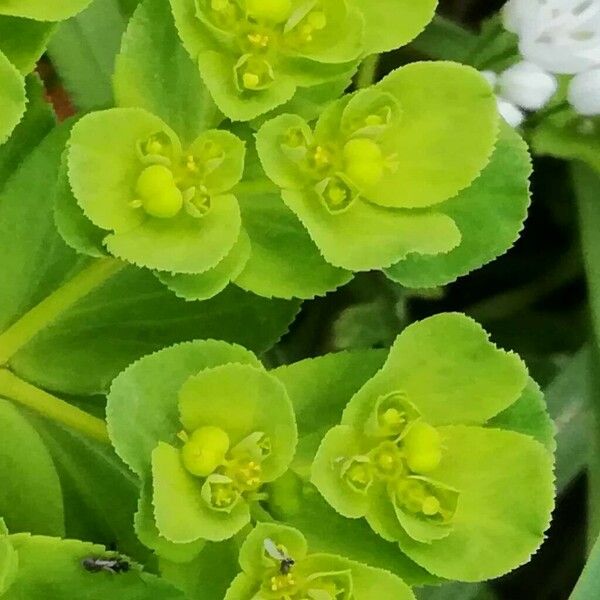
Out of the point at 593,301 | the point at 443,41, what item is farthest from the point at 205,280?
the point at 443,41

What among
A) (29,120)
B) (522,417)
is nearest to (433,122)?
(522,417)

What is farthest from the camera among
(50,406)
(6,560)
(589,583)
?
(589,583)

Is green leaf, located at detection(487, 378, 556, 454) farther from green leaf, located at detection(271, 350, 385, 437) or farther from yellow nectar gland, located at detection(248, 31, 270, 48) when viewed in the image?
yellow nectar gland, located at detection(248, 31, 270, 48)

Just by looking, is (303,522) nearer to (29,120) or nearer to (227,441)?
(227,441)

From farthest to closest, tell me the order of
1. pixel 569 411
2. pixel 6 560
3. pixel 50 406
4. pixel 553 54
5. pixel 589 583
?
pixel 569 411 < pixel 553 54 < pixel 589 583 < pixel 50 406 < pixel 6 560

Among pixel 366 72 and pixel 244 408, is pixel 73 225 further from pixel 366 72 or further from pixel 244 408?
pixel 366 72
